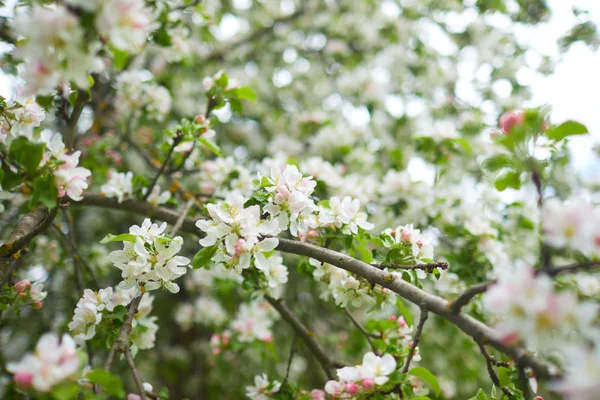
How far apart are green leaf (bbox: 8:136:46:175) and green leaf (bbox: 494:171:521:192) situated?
1333 millimetres

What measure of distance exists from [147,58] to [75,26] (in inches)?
136

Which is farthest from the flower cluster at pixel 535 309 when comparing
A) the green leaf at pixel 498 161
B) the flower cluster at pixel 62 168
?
the flower cluster at pixel 62 168

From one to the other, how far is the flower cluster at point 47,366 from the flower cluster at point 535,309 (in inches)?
37.8

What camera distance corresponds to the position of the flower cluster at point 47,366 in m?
0.94

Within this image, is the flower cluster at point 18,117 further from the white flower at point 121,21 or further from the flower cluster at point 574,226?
the flower cluster at point 574,226

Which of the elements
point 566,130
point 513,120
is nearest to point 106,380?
point 513,120

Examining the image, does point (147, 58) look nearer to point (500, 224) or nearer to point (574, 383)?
point (500, 224)

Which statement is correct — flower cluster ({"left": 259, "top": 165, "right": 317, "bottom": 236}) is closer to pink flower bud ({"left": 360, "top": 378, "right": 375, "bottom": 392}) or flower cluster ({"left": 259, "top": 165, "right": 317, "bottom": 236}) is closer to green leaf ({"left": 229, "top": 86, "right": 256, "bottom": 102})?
pink flower bud ({"left": 360, "top": 378, "right": 375, "bottom": 392})

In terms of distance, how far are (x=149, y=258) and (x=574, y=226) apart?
1.20 metres

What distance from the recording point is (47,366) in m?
0.97

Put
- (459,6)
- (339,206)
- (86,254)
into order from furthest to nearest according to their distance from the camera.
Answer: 1. (459,6)
2. (86,254)
3. (339,206)

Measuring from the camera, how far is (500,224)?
9.44 ft

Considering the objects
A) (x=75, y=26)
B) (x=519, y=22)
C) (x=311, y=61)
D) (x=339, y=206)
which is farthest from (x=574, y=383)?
(x=311, y=61)

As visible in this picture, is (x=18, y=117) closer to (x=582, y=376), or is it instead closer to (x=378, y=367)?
(x=378, y=367)
